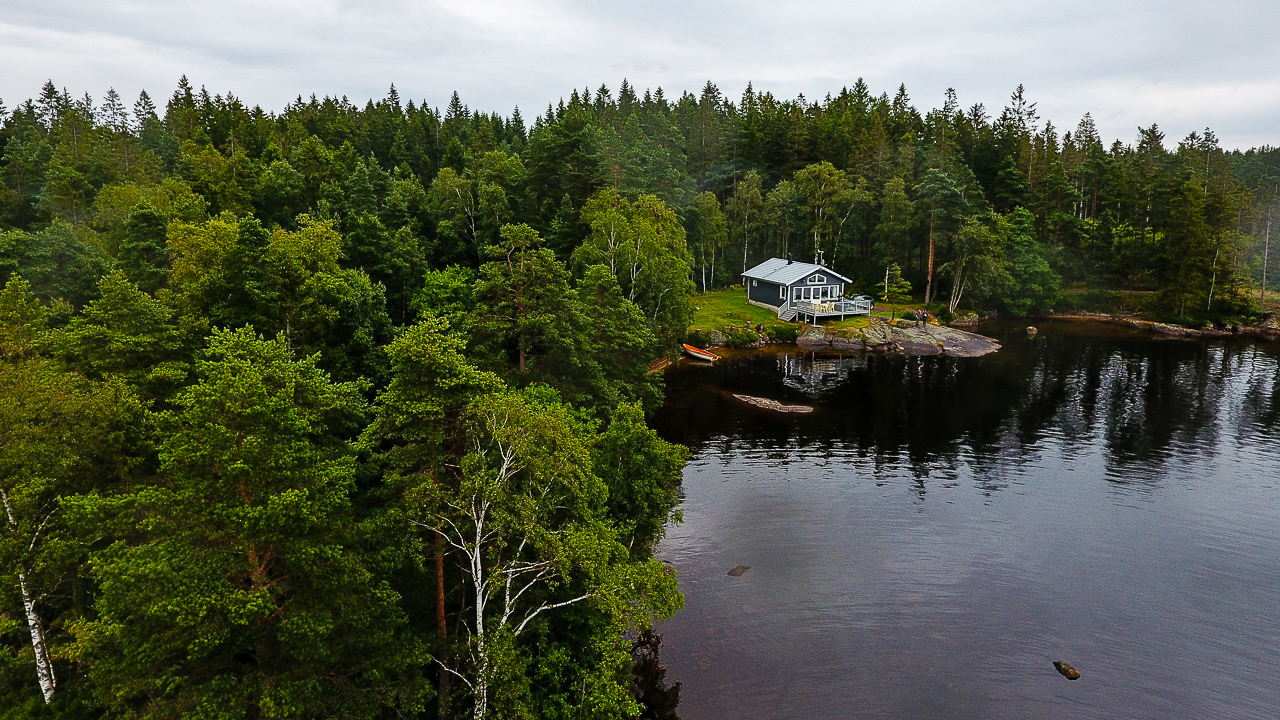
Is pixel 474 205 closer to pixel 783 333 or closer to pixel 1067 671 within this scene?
pixel 783 333

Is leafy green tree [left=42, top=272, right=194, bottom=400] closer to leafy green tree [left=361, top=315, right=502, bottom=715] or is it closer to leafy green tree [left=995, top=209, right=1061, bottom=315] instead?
leafy green tree [left=361, top=315, right=502, bottom=715]

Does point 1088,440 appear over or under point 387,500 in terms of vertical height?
under

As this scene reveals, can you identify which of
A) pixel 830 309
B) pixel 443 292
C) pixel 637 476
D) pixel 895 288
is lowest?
pixel 637 476

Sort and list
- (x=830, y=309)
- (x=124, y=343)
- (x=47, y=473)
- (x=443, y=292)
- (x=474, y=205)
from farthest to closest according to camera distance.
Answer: (x=830, y=309)
(x=474, y=205)
(x=443, y=292)
(x=124, y=343)
(x=47, y=473)

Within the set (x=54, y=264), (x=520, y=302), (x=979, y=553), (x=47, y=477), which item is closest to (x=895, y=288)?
(x=979, y=553)

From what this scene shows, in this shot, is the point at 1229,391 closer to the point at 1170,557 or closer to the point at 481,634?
the point at 1170,557

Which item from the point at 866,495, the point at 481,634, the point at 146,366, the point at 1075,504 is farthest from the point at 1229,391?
the point at 146,366
